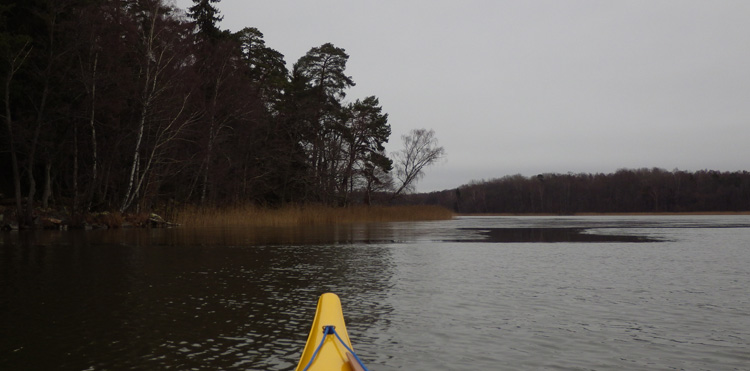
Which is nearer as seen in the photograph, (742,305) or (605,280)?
(742,305)

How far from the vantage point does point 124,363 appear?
5.50 metres

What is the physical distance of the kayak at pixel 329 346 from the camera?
448 cm

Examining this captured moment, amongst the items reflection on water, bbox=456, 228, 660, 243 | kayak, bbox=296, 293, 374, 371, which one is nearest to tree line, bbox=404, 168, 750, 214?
reflection on water, bbox=456, 228, 660, 243

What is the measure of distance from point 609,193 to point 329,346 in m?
146

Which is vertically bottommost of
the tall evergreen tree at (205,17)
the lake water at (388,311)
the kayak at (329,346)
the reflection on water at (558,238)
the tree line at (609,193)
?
the lake water at (388,311)

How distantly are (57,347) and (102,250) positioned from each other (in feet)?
40.1

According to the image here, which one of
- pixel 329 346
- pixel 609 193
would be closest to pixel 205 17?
pixel 329 346

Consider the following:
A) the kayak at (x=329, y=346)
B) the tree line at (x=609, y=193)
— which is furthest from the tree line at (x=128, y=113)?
the tree line at (x=609, y=193)

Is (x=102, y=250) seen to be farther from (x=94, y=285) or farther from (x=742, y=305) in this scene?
(x=742, y=305)

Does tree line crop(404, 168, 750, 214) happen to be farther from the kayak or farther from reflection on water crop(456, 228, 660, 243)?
the kayak

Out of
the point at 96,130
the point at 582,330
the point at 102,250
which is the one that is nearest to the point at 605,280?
the point at 582,330

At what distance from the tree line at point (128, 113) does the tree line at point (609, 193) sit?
82043 mm

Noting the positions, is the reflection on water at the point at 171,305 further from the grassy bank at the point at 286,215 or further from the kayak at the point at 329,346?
the grassy bank at the point at 286,215

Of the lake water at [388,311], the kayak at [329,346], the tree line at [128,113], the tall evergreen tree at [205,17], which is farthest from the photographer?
the tall evergreen tree at [205,17]
